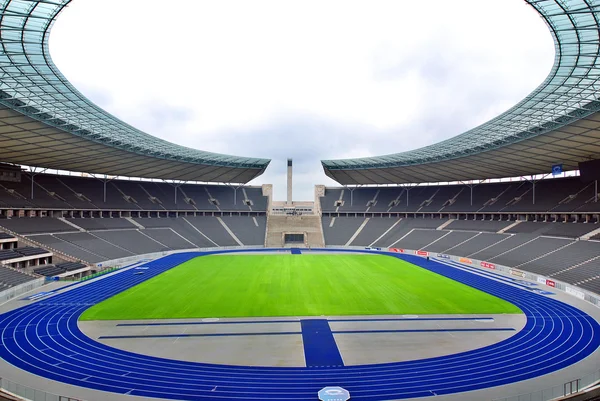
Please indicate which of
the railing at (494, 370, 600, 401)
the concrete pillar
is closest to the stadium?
the railing at (494, 370, 600, 401)

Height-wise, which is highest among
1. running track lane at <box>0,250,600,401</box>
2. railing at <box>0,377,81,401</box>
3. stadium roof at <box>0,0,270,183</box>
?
stadium roof at <box>0,0,270,183</box>

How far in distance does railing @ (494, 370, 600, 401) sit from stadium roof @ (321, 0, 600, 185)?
16.2 metres

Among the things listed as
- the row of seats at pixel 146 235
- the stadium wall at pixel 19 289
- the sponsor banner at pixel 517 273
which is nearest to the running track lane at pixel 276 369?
the stadium wall at pixel 19 289

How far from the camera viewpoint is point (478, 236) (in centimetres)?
5112

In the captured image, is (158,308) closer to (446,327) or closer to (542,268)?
(446,327)

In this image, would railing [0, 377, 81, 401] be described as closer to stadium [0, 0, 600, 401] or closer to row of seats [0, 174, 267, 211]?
stadium [0, 0, 600, 401]

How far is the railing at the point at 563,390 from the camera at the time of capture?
38.8 ft

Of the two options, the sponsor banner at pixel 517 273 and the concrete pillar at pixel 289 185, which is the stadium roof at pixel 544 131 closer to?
the sponsor banner at pixel 517 273

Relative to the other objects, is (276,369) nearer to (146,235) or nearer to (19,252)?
(19,252)

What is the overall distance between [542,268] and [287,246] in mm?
40471

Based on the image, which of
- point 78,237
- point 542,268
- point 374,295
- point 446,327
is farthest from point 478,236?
point 78,237

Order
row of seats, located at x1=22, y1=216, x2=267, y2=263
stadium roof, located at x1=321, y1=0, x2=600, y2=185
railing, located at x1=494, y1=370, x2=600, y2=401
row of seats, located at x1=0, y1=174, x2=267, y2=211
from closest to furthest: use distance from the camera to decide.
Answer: railing, located at x1=494, y1=370, x2=600, y2=401 → stadium roof, located at x1=321, y1=0, x2=600, y2=185 → row of seats, located at x1=22, y1=216, x2=267, y2=263 → row of seats, located at x1=0, y1=174, x2=267, y2=211

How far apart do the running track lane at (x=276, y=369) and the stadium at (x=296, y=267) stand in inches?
3.7

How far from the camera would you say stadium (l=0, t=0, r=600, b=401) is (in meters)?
14.3
